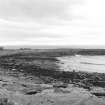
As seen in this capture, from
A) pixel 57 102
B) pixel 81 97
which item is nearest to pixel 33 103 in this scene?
pixel 57 102

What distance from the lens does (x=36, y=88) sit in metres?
16.5

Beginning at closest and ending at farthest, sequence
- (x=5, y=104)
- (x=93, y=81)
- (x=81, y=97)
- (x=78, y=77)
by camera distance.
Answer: (x=5, y=104)
(x=81, y=97)
(x=93, y=81)
(x=78, y=77)

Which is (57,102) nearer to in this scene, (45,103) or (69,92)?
(45,103)

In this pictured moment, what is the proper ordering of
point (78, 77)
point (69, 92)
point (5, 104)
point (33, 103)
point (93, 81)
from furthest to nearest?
point (78, 77) → point (93, 81) → point (69, 92) → point (33, 103) → point (5, 104)

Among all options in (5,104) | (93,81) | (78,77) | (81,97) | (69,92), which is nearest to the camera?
(5,104)

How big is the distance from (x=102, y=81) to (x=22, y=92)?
938 centimetres

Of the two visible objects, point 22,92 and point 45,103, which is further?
point 22,92

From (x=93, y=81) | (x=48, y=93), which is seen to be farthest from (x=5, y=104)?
(x=93, y=81)

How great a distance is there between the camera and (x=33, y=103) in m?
12.4

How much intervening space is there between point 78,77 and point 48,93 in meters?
8.01

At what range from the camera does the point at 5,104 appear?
10.8m

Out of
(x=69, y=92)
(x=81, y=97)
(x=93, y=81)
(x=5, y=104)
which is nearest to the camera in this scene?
(x=5, y=104)

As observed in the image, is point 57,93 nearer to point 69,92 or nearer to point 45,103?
point 69,92

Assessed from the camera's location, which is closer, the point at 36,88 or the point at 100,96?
the point at 100,96
